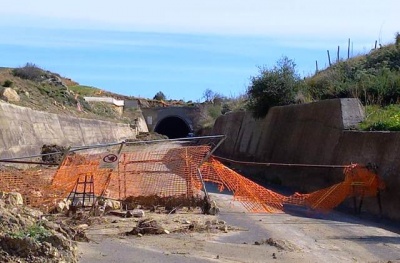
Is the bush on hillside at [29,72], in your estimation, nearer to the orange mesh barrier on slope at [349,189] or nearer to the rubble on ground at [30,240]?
the orange mesh barrier on slope at [349,189]

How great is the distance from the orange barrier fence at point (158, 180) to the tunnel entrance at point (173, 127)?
285ft

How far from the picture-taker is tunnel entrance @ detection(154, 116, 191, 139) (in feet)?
355

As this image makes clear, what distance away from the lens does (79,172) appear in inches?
651

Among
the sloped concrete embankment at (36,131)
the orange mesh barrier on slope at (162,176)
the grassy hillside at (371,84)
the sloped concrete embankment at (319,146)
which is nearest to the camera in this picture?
the orange mesh barrier on slope at (162,176)

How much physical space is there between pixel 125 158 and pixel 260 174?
13201 millimetres

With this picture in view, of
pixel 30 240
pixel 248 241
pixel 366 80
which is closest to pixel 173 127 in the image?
pixel 366 80

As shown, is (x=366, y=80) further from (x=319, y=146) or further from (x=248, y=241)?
(x=248, y=241)

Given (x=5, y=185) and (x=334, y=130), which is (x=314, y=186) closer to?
(x=334, y=130)

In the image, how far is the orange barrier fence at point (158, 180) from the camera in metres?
16.1

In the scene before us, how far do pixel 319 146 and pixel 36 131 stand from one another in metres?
15.8

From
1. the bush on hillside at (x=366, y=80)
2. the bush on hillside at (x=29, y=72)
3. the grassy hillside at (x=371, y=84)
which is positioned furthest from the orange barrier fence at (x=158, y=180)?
the bush on hillside at (x=29, y=72)

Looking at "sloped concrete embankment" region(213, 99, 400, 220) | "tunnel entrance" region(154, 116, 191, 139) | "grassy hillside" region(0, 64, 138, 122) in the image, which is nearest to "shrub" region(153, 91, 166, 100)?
"tunnel entrance" region(154, 116, 191, 139)

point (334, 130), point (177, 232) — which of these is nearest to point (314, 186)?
point (334, 130)

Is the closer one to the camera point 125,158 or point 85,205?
point 85,205
